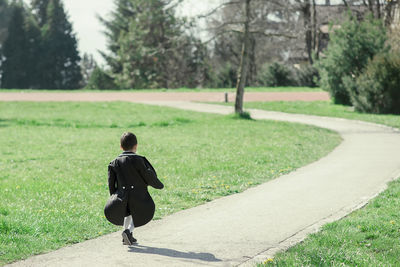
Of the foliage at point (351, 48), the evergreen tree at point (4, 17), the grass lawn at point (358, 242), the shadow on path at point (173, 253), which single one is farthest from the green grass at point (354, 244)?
the evergreen tree at point (4, 17)

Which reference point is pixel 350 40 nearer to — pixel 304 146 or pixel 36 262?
pixel 304 146

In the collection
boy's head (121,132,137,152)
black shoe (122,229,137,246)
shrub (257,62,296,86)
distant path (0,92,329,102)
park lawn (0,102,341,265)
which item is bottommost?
park lawn (0,102,341,265)

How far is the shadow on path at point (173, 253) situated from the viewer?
20.5 ft

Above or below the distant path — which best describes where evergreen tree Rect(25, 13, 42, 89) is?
above

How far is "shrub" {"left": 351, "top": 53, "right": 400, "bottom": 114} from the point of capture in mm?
26938

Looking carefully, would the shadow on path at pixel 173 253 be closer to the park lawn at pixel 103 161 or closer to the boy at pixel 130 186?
the boy at pixel 130 186

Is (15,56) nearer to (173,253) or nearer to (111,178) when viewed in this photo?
(111,178)

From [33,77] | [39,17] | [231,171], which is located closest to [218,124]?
[231,171]

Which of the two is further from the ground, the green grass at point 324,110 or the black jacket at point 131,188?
the black jacket at point 131,188

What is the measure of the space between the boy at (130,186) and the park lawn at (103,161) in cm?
88

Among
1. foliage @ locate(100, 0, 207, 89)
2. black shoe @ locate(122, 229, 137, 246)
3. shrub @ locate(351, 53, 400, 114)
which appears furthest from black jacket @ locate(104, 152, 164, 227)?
foliage @ locate(100, 0, 207, 89)

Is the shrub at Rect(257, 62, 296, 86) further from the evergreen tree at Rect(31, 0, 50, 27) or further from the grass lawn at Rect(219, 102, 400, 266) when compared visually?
the evergreen tree at Rect(31, 0, 50, 27)

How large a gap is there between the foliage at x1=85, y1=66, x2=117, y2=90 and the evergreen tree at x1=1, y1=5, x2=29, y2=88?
1384 centimetres

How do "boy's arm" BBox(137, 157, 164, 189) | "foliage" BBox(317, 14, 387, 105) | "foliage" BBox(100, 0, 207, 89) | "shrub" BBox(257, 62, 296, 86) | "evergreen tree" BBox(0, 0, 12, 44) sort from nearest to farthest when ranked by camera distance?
"boy's arm" BBox(137, 157, 164, 189) → "foliage" BBox(317, 14, 387, 105) → "shrub" BBox(257, 62, 296, 86) → "foliage" BBox(100, 0, 207, 89) → "evergreen tree" BBox(0, 0, 12, 44)
